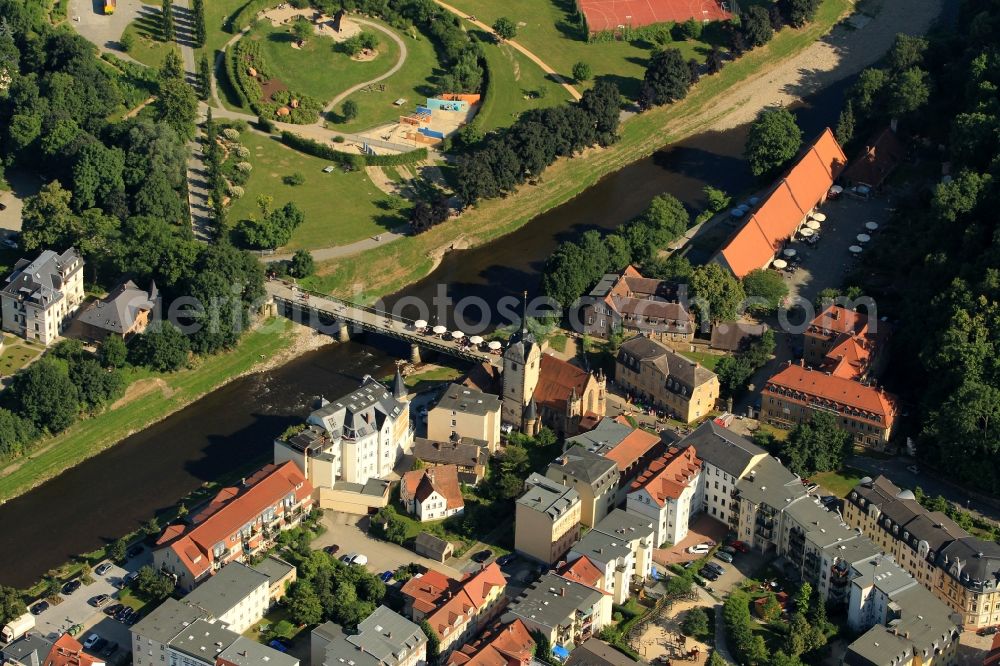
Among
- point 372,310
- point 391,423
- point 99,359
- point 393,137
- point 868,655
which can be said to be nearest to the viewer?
point 868,655

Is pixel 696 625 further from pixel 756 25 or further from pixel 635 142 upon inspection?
pixel 756 25

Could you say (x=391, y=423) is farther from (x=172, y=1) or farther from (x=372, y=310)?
(x=172, y=1)

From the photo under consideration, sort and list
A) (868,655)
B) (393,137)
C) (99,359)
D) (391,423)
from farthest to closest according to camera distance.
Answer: (393,137)
(99,359)
(391,423)
(868,655)

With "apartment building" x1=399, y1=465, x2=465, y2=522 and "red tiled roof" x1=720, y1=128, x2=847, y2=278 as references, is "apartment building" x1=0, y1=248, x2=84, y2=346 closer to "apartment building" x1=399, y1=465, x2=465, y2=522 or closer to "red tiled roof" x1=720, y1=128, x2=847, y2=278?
"apartment building" x1=399, y1=465, x2=465, y2=522

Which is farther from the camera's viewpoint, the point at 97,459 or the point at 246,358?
the point at 246,358

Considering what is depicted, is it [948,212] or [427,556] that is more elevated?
[948,212]

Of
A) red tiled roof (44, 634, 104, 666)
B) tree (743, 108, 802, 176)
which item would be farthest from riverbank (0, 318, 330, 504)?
tree (743, 108, 802, 176)

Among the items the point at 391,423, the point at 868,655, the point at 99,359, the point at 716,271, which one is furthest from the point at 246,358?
the point at 868,655

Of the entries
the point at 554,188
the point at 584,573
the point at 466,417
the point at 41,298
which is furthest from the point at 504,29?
the point at 584,573
